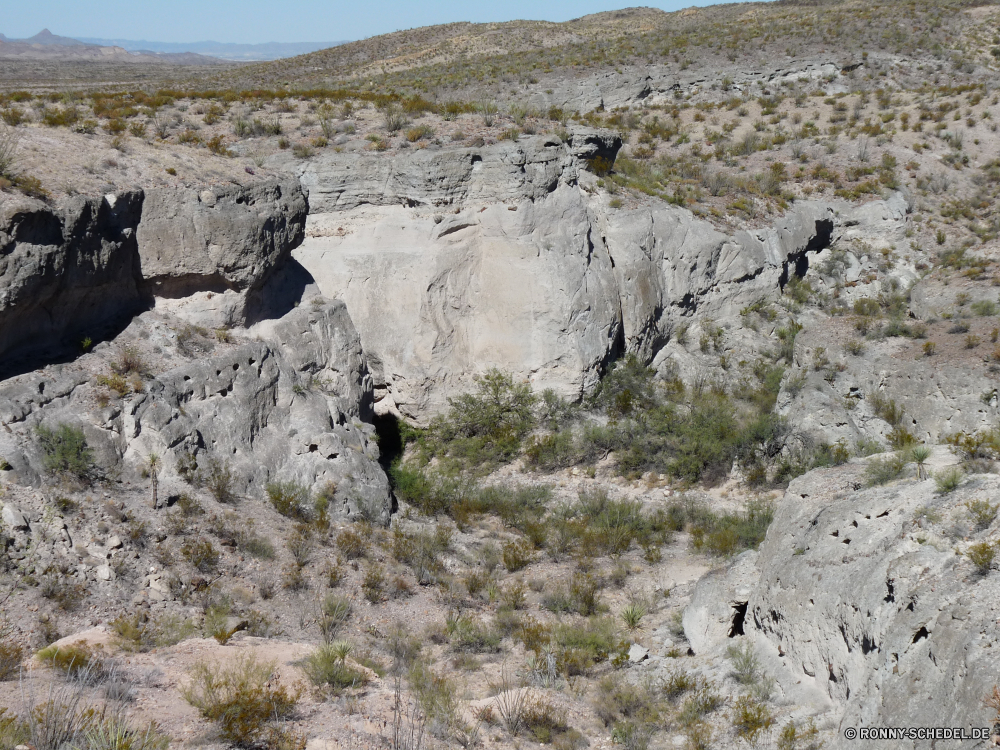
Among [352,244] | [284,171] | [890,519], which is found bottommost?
[890,519]

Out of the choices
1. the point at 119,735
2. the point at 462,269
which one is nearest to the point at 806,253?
the point at 462,269

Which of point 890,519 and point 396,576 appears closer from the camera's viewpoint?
point 890,519

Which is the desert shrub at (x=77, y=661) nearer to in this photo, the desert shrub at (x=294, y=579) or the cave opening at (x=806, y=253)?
the desert shrub at (x=294, y=579)

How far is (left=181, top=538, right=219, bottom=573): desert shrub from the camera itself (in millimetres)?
8375

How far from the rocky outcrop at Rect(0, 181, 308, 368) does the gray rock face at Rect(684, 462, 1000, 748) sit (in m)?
8.70

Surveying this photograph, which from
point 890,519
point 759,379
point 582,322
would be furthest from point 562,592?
point 759,379

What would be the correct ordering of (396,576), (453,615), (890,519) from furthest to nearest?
(396,576), (453,615), (890,519)

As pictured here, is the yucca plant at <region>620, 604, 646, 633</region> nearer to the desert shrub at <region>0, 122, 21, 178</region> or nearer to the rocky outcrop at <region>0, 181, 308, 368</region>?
the rocky outcrop at <region>0, 181, 308, 368</region>

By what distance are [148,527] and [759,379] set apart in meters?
11.2

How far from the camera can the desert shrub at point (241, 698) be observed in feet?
17.1

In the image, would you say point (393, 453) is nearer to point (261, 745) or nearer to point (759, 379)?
point (759, 379)

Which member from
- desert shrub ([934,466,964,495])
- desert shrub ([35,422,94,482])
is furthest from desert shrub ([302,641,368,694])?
desert shrub ([934,466,964,495])

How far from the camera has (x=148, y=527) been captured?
28.1ft

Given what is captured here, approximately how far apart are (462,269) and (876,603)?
387 inches
